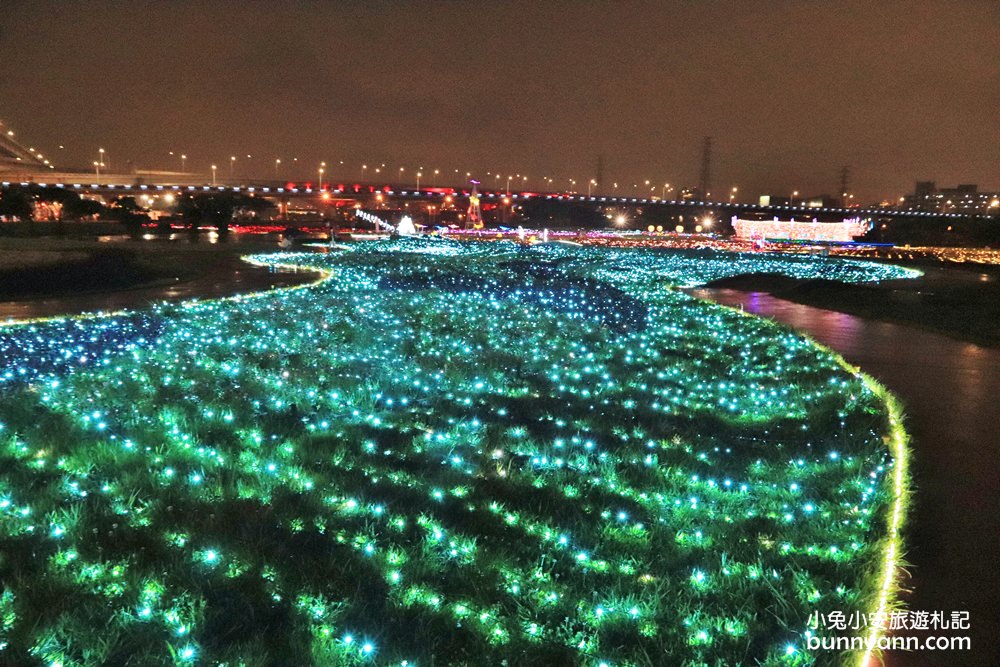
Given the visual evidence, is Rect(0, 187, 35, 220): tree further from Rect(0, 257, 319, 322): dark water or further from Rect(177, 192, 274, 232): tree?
Rect(0, 257, 319, 322): dark water

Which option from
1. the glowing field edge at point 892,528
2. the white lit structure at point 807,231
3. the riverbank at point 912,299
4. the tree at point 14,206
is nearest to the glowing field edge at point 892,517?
the glowing field edge at point 892,528

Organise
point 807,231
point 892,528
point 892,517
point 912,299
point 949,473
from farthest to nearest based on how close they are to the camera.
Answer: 1. point 807,231
2. point 912,299
3. point 949,473
4. point 892,517
5. point 892,528

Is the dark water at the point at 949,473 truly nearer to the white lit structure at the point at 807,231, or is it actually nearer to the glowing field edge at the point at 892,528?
the glowing field edge at the point at 892,528

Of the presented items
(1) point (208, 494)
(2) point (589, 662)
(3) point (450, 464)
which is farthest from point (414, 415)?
(2) point (589, 662)

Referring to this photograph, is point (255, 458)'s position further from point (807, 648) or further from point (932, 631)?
point (932, 631)

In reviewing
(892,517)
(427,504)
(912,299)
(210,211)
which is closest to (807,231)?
(210,211)

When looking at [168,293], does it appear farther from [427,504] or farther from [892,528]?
[892,528]
